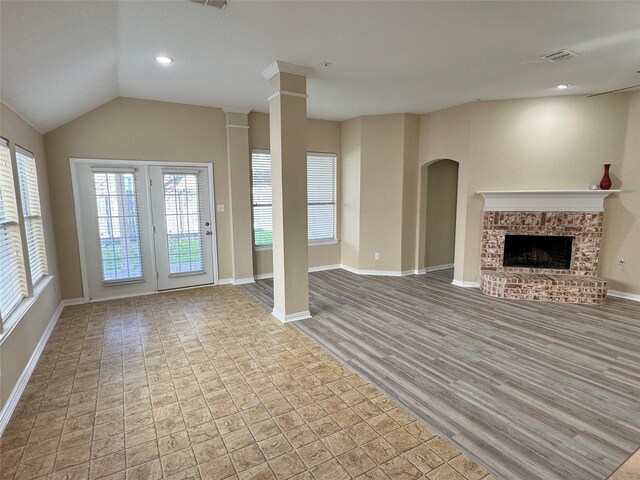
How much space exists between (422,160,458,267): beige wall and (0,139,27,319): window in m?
5.76

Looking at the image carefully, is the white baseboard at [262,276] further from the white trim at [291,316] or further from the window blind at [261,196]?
the white trim at [291,316]

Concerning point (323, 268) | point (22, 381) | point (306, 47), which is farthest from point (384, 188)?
point (22, 381)

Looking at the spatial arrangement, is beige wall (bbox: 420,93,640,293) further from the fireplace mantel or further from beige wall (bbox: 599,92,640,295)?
the fireplace mantel

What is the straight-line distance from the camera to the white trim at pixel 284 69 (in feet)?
11.5

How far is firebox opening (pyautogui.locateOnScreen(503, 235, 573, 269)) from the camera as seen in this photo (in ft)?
16.9

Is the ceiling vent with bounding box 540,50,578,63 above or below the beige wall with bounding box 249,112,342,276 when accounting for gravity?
above

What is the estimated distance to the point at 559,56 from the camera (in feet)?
11.1

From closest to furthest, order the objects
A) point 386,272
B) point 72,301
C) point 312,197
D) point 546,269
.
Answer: point 72,301 → point 546,269 → point 386,272 → point 312,197

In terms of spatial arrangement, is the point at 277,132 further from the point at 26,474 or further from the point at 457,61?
the point at 26,474

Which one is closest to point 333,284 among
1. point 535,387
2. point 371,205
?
point 371,205

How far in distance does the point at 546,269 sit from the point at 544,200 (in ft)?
3.51

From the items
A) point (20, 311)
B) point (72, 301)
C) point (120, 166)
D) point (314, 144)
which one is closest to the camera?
point (20, 311)

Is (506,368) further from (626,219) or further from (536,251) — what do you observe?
(626,219)

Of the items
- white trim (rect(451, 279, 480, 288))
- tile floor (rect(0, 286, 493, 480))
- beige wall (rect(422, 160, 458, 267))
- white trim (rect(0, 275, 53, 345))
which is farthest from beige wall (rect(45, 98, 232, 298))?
white trim (rect(451, 279, 480, 288))
